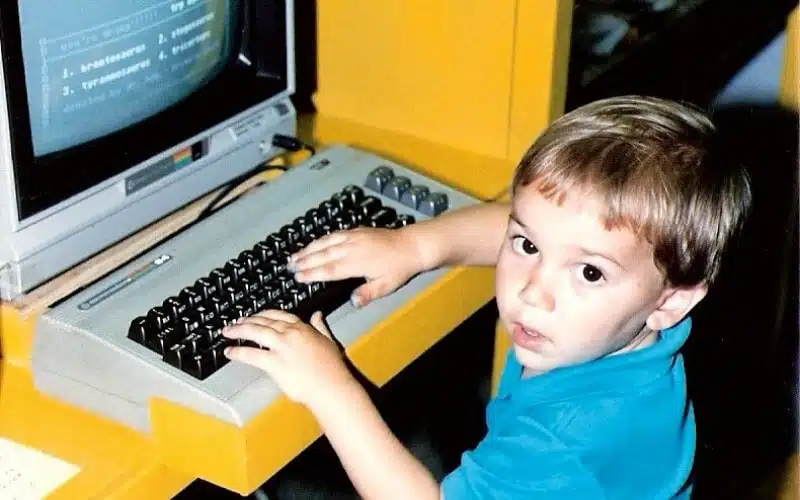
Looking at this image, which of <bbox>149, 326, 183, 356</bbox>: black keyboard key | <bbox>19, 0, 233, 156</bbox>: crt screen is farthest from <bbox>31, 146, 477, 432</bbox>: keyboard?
<bbox>19, 0, 233, 156</bbox>: crt screen

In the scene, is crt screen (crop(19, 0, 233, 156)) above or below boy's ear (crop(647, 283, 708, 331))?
above

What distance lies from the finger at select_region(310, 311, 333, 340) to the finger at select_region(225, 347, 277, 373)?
0.08 meters

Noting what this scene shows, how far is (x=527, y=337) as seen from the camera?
104 centimetres

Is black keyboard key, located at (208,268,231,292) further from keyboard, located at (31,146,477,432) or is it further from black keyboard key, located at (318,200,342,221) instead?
black keyboard key, located at (318,200,342,221)

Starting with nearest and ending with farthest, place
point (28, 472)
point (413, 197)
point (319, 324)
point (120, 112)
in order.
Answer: point (28, 472), point (319, 324), point (120, 112), point (413, 197)

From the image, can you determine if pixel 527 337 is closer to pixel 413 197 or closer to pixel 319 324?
pixel 319 324

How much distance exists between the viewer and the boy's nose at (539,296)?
3.31ft

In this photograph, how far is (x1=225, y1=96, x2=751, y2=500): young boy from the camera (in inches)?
39.1

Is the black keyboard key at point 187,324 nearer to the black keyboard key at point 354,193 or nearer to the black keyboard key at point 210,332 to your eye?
the black keyboard key at point 210,332

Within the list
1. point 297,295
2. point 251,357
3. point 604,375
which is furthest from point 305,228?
point 604,375

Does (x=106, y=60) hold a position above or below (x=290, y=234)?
above

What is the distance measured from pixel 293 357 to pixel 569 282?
0.23m

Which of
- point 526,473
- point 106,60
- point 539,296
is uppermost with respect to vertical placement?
point 106,60

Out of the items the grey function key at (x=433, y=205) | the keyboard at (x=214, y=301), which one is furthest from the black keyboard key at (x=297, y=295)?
the grey function key at (x=433, y=205)
